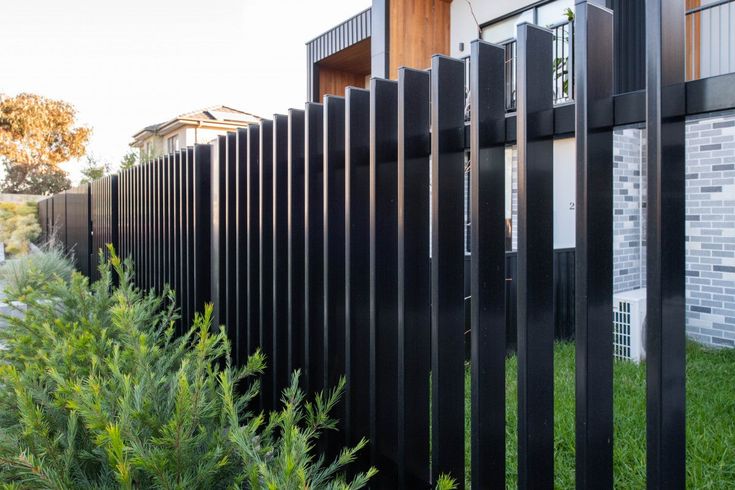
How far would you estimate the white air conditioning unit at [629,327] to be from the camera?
17.5 ft

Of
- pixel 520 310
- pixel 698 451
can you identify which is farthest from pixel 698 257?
pixel 520 310

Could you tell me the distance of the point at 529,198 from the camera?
4.39 feet

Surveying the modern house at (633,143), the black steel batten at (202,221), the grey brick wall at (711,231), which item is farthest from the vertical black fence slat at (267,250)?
the grey brick wall at (711,231)

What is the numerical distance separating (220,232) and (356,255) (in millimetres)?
1461

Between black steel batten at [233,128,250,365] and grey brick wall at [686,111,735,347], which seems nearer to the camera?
black steel batten at [233,128,250,365]

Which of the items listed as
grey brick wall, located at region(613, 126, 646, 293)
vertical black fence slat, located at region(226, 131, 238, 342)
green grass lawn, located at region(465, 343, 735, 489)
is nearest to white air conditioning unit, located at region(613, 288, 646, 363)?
green grass lawn, located at region(465, 343, 735, 489)

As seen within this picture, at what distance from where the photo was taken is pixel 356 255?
6.49 ft

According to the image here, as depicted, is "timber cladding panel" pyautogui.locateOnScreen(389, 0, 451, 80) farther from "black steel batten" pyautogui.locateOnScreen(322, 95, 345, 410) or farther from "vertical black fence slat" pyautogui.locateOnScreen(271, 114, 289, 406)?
"black steel batten" pyautogui.locateOnScreen(322, 95, 345, 410)

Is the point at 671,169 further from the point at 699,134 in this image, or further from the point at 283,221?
the point at 699,134

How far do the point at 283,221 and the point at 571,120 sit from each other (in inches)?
60.1

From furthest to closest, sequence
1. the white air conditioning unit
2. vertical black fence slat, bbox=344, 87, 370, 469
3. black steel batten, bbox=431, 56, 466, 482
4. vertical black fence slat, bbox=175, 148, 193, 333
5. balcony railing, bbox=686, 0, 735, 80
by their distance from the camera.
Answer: balcony railing, bbox=686, 0, 735, 80 → the white air conditioning unit → vertical black fence slat, bbox=175, 148, 193, 333 → vertical black fence slat, bbox=344, 87, 370, 469 → black steel batten, bbox=431, 56, 466, 482

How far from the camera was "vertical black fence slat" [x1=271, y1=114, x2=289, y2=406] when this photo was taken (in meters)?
2.53

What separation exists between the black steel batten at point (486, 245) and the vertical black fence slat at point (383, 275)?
16.6 inches

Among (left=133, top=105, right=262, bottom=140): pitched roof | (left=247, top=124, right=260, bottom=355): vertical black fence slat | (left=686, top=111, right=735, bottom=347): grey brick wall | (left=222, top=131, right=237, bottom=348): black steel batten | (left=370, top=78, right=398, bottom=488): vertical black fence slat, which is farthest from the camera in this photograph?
(left=133, top=105, right=262, bottom=140): pitched roof
